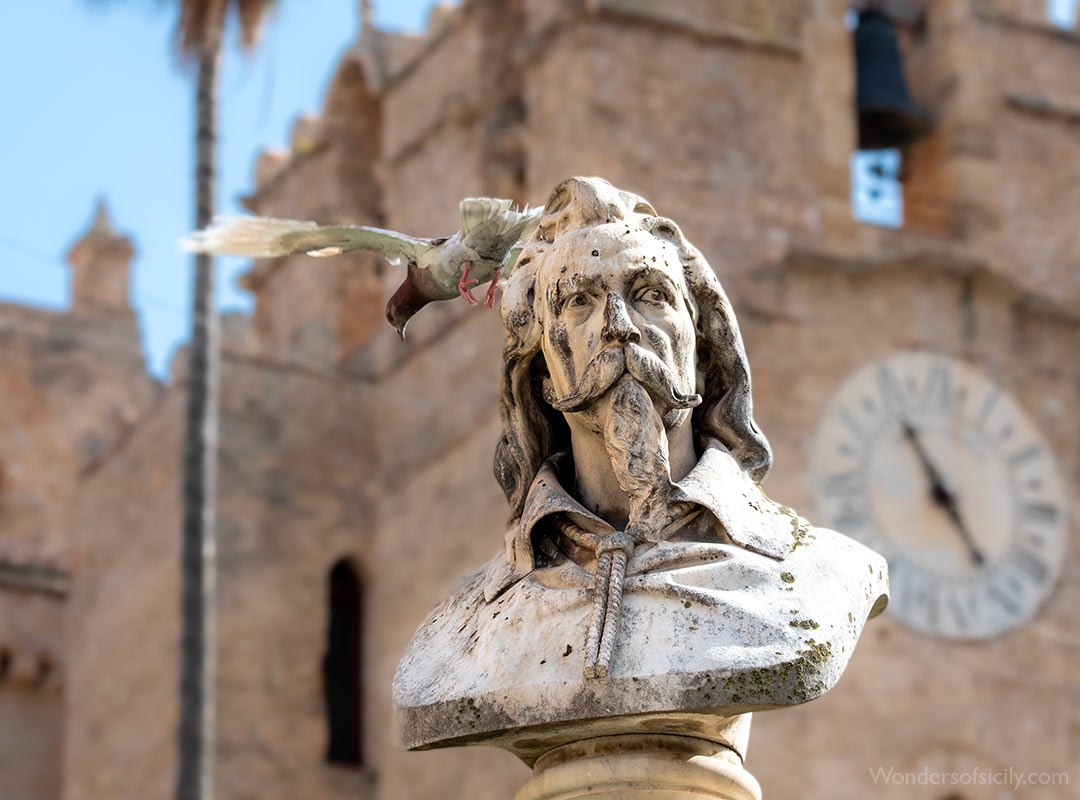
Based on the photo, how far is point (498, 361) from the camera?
18172 millimetres

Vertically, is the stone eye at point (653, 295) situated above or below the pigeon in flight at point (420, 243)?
below

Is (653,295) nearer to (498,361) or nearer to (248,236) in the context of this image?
(248,236)

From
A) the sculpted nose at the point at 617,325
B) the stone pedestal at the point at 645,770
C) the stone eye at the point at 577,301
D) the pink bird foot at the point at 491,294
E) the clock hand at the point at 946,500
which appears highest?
the clock hand at the point at 946,500

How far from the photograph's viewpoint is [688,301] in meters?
5.86

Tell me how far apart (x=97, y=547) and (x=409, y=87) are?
191 inches

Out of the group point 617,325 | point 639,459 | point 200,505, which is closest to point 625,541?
point 639,459

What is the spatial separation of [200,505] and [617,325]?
11374 mm

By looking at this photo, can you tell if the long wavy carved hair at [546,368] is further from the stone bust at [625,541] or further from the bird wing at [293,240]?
the bird wing at [293,240]

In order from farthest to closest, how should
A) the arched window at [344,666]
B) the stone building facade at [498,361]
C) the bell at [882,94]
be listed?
the arched window at [344,666] → the bell at [882,94] → the stone building facade at [498,361]


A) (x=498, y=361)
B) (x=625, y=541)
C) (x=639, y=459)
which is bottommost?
(x=625, y=541)

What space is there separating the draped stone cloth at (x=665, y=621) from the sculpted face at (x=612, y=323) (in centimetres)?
19

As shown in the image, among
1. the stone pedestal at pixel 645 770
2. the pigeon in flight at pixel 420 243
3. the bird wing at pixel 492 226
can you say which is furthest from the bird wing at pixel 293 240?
the stone pedestal at pixel 645 770

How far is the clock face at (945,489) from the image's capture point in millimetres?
18688

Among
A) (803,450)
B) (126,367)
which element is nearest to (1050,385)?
(803,450)
